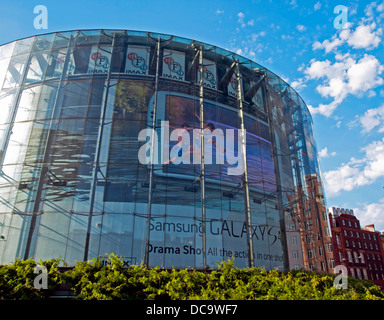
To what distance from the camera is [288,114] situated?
2116 centimetres

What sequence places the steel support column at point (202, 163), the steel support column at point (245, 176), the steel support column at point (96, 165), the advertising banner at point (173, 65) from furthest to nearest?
the advertising banner at point (173, 65)
the steel support column at point (245, 176)
the steel support column at point (202, 163)
the steel support column at point (96, 165)

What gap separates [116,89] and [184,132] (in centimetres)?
434

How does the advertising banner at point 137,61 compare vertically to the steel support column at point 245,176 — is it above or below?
above

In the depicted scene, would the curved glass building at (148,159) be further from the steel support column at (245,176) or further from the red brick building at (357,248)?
the red brick building at (357,248)

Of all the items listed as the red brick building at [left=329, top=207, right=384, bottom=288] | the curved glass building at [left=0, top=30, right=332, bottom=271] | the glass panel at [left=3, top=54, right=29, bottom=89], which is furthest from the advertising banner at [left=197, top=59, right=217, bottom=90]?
the red brick building at [left=329, top=207, right=384, bottom=288]

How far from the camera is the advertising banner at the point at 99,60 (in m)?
17.1

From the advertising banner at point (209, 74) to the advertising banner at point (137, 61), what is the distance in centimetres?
327

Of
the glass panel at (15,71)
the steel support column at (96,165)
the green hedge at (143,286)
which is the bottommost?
the green hedge at (143,286)

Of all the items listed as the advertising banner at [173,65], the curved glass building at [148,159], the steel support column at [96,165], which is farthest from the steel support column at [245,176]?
the steel support column at [96,165]

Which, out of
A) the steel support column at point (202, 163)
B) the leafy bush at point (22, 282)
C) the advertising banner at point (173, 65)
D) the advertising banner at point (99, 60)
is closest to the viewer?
the leafy bush at point (22, 282)

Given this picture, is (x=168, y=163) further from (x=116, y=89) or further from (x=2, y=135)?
(x=2, y=135)

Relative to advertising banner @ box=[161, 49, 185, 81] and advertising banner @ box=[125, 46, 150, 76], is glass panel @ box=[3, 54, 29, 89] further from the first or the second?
advertising banner @ box=[161, 49, 185, 81]

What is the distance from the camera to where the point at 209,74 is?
18938 millimetres
